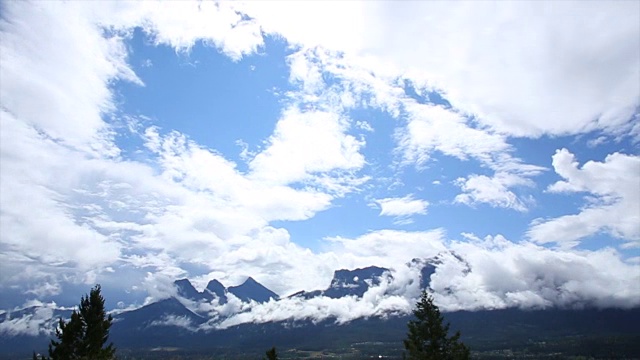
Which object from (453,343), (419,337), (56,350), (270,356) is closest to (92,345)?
(56,350)

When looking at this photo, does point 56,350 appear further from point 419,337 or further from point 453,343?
point 453,343

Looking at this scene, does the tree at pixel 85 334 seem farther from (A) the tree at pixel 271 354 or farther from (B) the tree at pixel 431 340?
(B) the tree at pixel 431 340

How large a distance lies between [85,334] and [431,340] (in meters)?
23.8

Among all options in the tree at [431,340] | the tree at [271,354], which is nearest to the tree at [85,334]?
the tree at [271,354]

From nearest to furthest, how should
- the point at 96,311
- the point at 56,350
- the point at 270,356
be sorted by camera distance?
the point at 56,350 < the point at 96,311 < the point at 270,356

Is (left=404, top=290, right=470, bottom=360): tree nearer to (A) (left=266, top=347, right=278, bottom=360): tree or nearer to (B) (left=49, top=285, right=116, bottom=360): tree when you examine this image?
(A) (left=266, top=347, right=278, bottom=360): tree

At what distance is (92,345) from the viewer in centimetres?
2948

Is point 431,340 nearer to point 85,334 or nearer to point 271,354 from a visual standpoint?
point 271,354

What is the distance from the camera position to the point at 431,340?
2894 cm

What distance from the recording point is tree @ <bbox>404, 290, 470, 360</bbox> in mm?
Answer: 28023

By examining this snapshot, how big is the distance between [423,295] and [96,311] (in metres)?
23.2

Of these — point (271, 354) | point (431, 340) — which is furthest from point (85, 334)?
point (431, 340)

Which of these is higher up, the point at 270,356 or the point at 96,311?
the point at 96,311

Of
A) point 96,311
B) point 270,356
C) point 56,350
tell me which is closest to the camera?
point 56,350
